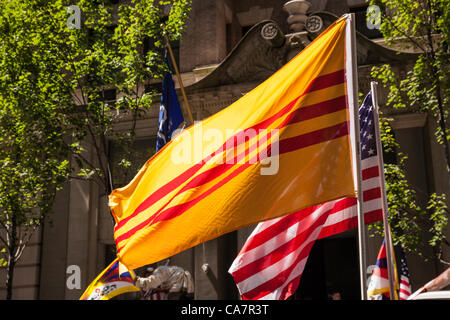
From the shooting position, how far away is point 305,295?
17.8 metres

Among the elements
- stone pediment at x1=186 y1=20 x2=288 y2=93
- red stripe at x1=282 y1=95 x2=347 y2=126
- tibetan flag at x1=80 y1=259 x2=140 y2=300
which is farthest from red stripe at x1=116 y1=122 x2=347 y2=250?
stone pediment at x1=186 y1=20 x2=288 y2=93

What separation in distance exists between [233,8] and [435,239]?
12813 mm

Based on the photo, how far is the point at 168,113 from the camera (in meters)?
14.0

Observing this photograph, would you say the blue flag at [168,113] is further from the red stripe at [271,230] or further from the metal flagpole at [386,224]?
the metal flagpole at [386,224]

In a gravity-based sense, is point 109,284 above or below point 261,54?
below

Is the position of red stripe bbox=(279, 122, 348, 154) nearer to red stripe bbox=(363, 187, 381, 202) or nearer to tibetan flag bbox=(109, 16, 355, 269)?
tibetan flag bbox=(109, 16, 355, 269)

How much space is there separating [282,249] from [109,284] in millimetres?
5046

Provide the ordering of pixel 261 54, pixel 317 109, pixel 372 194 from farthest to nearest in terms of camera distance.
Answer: pixel 261 54, pixel 372 194, pixel 317 109

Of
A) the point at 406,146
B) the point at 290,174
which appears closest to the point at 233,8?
the point at 406,146

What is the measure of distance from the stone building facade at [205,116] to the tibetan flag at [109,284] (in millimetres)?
6398

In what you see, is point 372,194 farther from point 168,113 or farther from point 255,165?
point 168,113

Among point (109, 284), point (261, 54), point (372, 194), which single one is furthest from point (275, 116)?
point (261, 54)

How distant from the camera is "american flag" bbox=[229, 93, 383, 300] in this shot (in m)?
6.67
